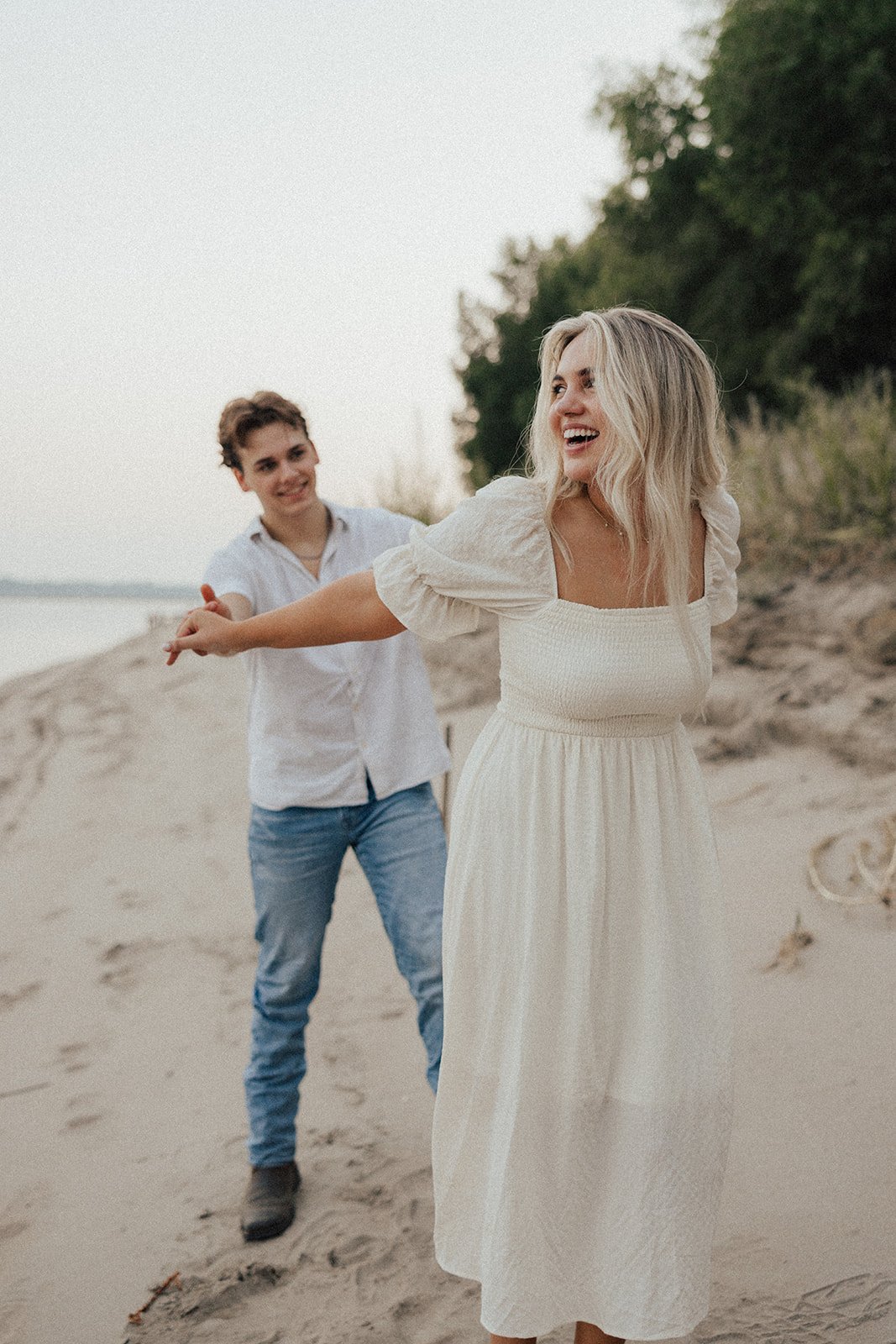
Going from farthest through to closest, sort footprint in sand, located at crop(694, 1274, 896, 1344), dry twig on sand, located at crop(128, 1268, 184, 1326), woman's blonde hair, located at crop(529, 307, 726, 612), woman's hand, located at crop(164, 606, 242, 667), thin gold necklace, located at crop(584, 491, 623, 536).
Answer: dry twig on sand, located at crop(128, 1268, 184, 1326) < footprint in sand, located at crop(694, 1274, 896, 1344) < woman's hand, located at crop(164, 606, 242, 667) < thin gold necklace, located at crop(584, 491, 623, 536) < woman's blonde hair, located at crop(529, 307, 726, 612)

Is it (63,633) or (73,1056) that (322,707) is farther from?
(63,633)

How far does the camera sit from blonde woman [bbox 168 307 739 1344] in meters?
2.01

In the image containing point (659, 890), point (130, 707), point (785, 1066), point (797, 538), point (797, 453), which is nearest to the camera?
point (659, 890)

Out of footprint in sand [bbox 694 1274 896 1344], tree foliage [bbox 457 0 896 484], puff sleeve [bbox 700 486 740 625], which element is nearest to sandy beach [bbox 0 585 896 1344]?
footprint in sand [bbox 694 1274 896 1344]

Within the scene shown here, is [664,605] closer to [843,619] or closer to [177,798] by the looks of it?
[843,619]

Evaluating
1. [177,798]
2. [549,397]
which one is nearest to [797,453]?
[177,798]

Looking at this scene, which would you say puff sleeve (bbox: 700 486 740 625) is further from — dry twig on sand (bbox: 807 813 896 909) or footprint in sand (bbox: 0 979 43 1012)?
footprint in sand (bbox: 0 979 43 1012)

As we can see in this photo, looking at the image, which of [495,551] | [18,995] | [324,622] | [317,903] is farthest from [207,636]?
[18,995]

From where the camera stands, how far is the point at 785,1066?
147 inches

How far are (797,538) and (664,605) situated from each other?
571 centimetres

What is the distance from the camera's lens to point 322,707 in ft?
10.4

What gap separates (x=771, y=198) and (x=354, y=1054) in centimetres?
1389

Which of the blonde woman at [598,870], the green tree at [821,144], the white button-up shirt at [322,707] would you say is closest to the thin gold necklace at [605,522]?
the blonde woman at [598,870]

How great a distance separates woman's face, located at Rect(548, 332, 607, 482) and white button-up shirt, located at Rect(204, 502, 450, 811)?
1177mm
